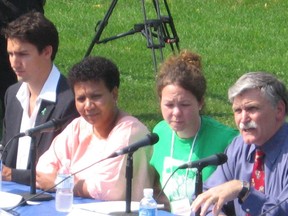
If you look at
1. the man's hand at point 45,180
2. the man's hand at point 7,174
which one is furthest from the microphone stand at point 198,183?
the man's hand at point 7,174

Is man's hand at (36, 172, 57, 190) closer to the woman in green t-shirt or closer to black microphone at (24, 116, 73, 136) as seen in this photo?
black microphone at (24, 116, 73, 136)

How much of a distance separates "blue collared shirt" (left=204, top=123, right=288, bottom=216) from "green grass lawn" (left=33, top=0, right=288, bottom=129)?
151 inches

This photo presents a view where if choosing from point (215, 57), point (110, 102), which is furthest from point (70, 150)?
point (215, 57)

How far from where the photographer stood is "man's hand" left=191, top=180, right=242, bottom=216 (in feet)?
12.9

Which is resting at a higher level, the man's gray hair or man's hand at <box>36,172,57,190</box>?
the man's gray hair

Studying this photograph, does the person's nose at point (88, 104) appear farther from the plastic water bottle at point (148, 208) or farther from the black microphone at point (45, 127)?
the plastic water bottle at point (148, 208)

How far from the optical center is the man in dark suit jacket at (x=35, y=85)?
210 inches

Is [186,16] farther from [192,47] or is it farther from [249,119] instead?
[249,119]

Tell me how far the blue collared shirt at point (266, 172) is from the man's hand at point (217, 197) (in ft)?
0.36

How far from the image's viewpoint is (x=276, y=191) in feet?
14.0

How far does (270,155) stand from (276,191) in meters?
0.18

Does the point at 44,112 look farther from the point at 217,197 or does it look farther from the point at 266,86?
the point at 217,197

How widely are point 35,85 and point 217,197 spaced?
1.82m

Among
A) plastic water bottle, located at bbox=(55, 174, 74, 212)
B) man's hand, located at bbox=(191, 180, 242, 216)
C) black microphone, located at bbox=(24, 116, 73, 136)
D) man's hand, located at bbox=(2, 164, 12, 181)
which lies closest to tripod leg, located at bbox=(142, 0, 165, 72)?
man's hand, located at bbox=(2, 164, 12, 181)
